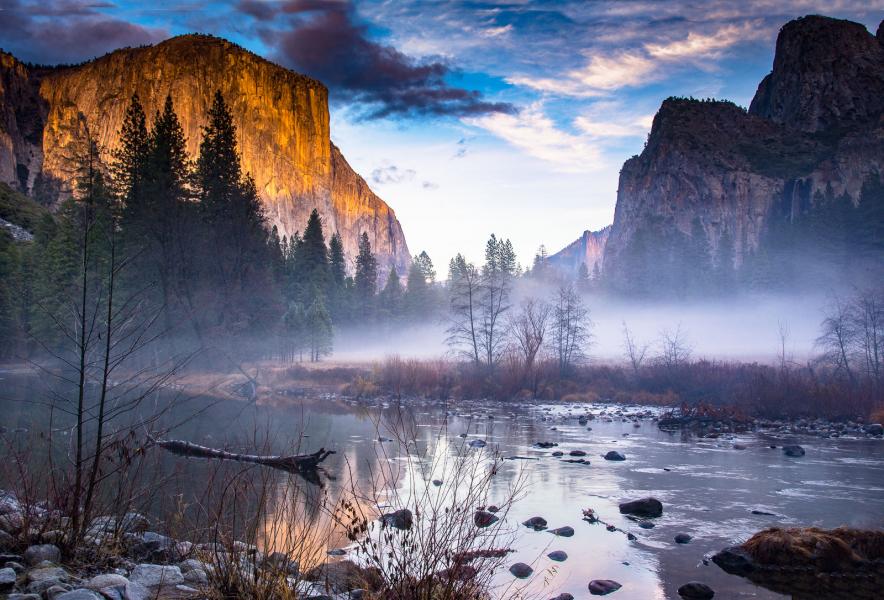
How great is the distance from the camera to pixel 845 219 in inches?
2608

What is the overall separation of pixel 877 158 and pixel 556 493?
123 metres

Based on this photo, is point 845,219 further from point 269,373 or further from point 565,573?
point 565,573

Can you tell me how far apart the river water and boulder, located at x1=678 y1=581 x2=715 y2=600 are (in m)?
0.11

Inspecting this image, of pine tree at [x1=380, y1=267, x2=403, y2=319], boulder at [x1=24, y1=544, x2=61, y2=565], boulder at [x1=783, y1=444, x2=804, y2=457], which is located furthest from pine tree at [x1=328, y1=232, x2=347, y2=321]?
boulder at [x1=24, y1=544, x2=61, y2=565]

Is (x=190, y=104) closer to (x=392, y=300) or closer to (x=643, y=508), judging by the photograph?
(x=392, y=300)

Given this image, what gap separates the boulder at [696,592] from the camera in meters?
7.11

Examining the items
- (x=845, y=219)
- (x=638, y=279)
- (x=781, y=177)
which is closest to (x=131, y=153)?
(x=638, y=279)

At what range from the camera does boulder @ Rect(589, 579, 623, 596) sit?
23.6 ft

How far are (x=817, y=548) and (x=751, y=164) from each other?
14242cm

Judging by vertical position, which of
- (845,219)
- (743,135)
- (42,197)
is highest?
(743,135)

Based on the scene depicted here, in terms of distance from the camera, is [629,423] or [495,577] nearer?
[495,577]

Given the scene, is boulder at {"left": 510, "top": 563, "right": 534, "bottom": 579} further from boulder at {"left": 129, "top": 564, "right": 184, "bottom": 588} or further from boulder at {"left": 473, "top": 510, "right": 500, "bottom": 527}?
boulder at {"left": 129, "top": 564, "right": 184, "bottom": 588}

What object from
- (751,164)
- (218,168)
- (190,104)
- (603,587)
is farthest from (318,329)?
(190,104)

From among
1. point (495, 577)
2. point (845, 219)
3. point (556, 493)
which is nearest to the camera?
point (495, 577)
